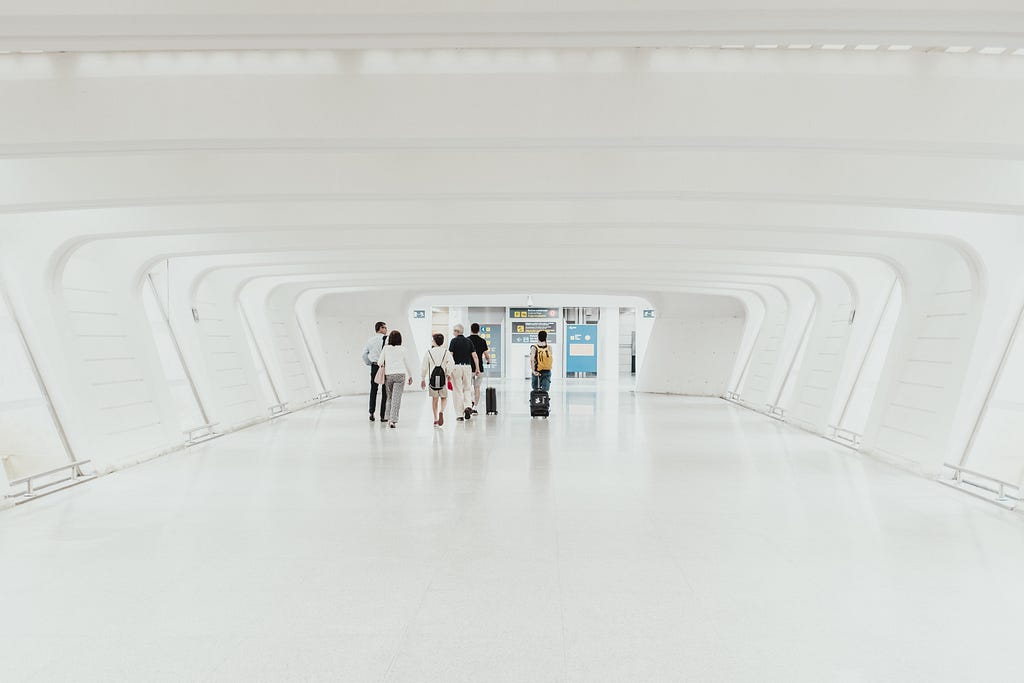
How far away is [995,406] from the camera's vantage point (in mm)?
9523

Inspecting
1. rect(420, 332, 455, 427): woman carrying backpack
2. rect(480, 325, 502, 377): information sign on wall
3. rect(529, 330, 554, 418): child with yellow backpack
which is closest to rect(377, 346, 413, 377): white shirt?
rect(420, 332, 455, 427): woman carrying backpack

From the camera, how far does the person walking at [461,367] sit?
14984 millimetres

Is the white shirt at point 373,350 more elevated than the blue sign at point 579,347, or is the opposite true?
the white shirt at point 373,350

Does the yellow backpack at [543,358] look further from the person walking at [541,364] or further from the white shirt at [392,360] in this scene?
the white shirt at [392,360]

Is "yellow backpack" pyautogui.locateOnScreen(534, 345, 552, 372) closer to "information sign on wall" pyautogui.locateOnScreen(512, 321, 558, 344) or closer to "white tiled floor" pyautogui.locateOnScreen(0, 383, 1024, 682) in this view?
"white tiled floor" pyautogui.locateOnScreen(0, 383, 1024, 682)

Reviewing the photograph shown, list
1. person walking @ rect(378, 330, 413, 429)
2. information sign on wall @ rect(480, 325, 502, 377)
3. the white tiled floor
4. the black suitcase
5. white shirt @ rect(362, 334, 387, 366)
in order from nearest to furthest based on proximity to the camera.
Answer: the white tiled floor
person walking @ rect(378, 330, 413, 429)
white shirt @ rect(362, 334, 387, 366)
the black suitcase
information sign on wall @ rect(480, 325, 502, 377)

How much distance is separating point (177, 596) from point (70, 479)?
518cm

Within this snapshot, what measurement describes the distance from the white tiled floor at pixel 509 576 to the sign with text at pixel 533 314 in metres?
26.7

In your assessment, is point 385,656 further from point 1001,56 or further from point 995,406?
point 995,406

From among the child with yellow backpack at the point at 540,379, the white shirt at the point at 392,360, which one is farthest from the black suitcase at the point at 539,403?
the white shirt at the point at 392,360

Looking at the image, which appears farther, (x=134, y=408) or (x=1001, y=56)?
(x=134, y=408)

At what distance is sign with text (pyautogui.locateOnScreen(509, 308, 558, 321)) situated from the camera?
3662 centimetres

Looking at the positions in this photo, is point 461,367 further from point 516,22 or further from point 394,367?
point 516,22

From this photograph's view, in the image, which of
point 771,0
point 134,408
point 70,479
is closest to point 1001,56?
point 771,0
